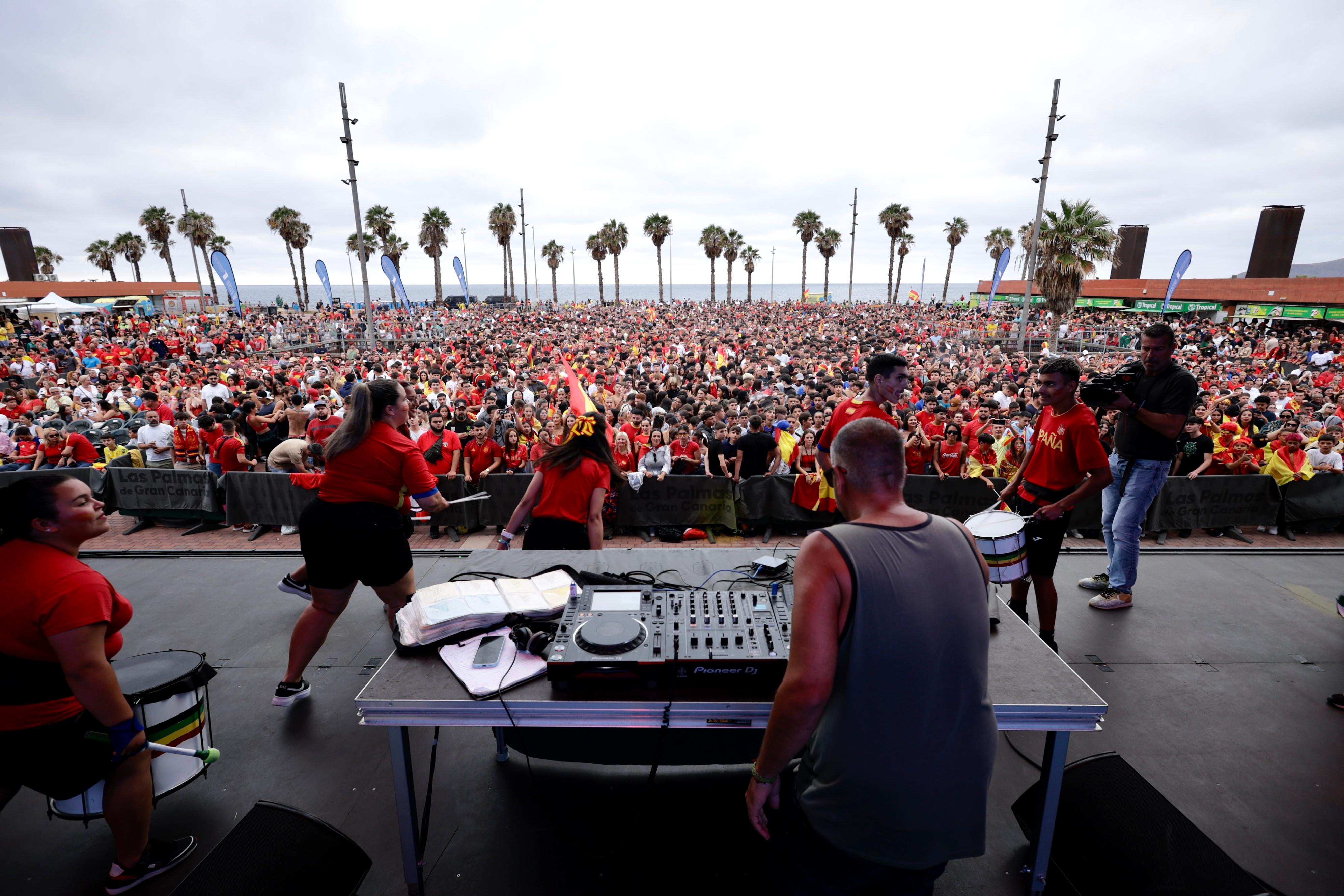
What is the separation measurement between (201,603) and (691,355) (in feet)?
53.7

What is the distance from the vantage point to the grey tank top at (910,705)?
4.93ft

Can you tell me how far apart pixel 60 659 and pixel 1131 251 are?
65.9 metres

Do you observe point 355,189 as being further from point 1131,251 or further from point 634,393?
point 1131,251

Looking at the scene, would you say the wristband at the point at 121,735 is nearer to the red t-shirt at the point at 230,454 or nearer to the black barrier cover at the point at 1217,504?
the red t-shirt at the point at 230,454

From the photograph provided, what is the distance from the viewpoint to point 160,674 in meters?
2.69

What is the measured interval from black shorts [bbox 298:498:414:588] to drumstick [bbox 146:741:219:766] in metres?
0.90

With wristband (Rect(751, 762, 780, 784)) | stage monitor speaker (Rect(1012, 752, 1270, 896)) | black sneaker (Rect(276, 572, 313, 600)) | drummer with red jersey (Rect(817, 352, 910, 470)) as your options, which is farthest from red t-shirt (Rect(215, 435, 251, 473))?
stage monitor speaker (Rect(1012, 752, 1270, 896))

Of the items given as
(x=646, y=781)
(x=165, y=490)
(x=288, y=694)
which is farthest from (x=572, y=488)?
(x=165, y=490)

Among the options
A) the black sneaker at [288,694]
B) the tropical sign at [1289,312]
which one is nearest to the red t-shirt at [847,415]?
the black sneaker at [288,694]

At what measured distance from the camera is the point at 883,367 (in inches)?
171

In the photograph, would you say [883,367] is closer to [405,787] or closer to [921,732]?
[921,732]

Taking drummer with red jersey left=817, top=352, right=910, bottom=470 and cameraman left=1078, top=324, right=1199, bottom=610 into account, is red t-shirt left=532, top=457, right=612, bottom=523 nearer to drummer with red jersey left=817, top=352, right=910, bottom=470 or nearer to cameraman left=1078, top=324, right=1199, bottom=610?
drummer with red jersey left=817, top=352, right=910, bottom=470

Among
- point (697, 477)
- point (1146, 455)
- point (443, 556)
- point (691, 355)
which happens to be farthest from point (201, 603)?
point (691, 355)

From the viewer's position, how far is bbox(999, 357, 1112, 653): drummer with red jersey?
12.6ft
